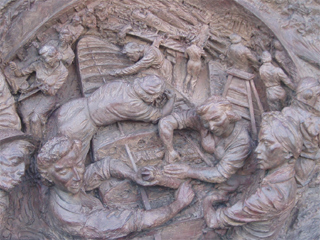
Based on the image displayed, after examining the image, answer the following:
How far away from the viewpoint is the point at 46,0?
192 inches

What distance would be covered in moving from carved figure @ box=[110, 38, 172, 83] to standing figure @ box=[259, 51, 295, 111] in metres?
1.18

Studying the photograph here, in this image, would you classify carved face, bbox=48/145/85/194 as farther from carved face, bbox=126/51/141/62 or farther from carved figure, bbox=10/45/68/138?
carved face, bbox=126/51/141/62

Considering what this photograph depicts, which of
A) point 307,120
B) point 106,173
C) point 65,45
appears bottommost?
point 106,173

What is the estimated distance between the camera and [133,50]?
528 centimetres

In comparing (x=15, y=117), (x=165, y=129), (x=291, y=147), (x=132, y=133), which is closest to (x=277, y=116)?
(x=291, y=147)

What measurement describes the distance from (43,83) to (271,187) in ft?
8.66

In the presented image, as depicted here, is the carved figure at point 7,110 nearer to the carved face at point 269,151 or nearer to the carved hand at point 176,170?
the carved hand at point 176,170

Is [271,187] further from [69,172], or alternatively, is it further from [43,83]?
[43,83]

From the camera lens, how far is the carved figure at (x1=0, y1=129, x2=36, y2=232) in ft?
15.0

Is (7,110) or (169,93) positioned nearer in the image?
A: (7,110)

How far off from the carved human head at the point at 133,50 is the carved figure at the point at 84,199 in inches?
48.2

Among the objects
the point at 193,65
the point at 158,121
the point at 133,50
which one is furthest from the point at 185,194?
the point at 133,50

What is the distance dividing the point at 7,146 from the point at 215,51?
2.60 meters

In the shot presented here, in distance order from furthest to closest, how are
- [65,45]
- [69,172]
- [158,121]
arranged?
[158,121] < [65,45] < [69,172]
